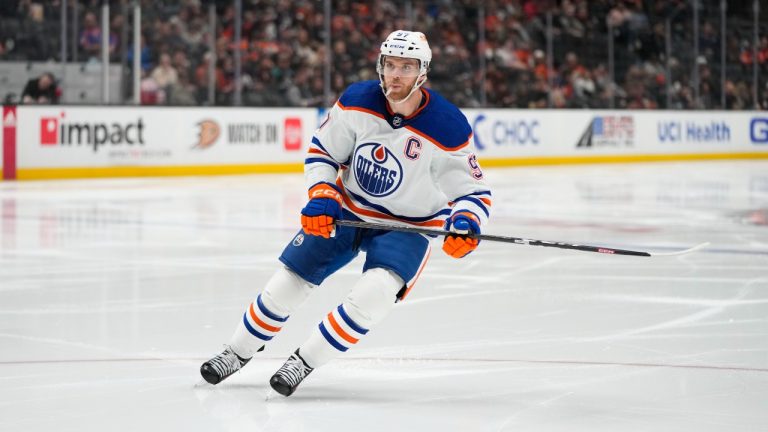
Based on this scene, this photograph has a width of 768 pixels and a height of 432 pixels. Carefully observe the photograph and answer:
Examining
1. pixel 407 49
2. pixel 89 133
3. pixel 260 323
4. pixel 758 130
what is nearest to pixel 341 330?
pixel 260 323

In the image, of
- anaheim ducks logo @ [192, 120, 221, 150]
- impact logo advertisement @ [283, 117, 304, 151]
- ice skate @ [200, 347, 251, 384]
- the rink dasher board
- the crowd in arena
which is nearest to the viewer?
ice skate @ [200, 347, 251, 384]

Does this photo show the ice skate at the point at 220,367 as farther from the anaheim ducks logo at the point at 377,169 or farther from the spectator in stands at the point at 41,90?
the spectator in stands at the point at 41,90

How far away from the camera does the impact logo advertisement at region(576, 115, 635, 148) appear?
18.7 metres

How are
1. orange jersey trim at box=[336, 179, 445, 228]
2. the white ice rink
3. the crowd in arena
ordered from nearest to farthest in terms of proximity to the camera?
the white ice rink → orange jersey trim at box=[336, 179, 445, 228] → the crowd in arena

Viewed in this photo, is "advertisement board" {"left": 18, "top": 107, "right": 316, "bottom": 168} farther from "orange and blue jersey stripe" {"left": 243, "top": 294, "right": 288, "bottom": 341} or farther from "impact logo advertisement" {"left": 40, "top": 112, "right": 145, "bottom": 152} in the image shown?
"orange and blue jersey stripe" {"left": 243, "top": 294, "right": 288, "bottom": 341}

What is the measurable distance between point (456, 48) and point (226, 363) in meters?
13.8

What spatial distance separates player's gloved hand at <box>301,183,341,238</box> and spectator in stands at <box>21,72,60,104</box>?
10.6m

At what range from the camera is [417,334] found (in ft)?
14.9

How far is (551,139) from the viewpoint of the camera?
18.2 m

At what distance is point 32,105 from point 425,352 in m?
10.3

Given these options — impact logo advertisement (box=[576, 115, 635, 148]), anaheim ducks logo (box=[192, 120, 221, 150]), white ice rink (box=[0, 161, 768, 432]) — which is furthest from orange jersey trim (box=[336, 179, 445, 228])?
impact logo advertisement (box=[576, 115, 635, 148])

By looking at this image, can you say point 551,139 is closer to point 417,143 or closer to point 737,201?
point 737,201

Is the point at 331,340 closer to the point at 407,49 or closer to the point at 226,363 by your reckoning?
the point at 226,363

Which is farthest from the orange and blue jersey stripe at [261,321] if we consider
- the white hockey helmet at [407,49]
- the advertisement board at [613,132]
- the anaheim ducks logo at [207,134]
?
the advertisement board at [613,132]
